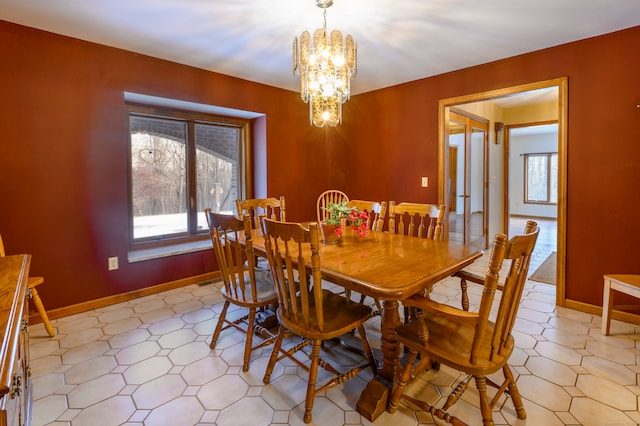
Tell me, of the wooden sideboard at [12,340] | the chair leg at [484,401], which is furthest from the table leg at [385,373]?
the wooden sideboard at [12,340]

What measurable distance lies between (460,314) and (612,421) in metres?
1.08

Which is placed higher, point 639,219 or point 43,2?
point 43,2

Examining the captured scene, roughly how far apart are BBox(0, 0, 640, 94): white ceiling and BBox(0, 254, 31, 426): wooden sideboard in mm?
1846

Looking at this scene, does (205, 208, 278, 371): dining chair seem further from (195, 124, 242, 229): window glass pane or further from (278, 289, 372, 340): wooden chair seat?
(195, 124, 242, 229): window glass pane

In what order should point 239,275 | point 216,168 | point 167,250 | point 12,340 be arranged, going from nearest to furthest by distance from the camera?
→ point 12,340 < point 239,275 < point 167,250 < point 216,168

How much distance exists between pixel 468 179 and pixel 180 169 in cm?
376

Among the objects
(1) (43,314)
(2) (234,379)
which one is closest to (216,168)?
(1) (43,314)

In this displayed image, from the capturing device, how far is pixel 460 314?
4.12 feet

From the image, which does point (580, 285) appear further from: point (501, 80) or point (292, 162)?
point (292, 162)

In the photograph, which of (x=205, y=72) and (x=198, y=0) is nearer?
(x=198, y=0)

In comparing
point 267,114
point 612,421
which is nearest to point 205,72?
point 267,114

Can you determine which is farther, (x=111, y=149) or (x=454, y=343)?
(x=111, y=149)

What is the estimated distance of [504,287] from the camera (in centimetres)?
125

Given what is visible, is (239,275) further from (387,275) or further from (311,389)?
(387,275)
